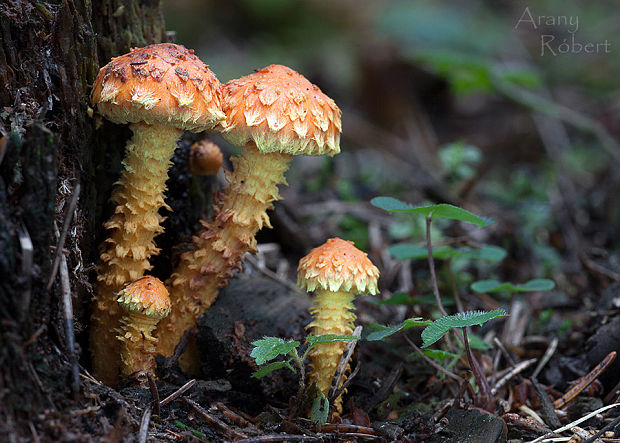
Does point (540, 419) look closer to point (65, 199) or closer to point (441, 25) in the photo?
point (65, 199)

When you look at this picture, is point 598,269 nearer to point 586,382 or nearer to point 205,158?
point 586,382

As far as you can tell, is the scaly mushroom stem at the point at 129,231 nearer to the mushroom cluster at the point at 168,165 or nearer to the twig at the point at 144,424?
the mushroom cluster at the point at 168,165

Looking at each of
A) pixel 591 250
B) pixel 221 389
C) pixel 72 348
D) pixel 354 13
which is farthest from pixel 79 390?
pixel 354 13

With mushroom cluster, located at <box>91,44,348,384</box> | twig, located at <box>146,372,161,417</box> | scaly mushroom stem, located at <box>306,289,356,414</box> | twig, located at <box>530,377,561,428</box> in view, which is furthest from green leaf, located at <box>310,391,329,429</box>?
twig, located at <box>530,377,561,428</box>

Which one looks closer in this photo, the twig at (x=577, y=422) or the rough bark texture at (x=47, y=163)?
the rough bark texture at (x=47, y=163)

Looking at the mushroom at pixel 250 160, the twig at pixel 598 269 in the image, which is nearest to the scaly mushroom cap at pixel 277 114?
the mushroom at pixel 250 160

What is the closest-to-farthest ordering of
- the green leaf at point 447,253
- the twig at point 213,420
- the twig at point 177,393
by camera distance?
the twig at point 213,420, the twig at point 177,393, the green leaf at point 447,253
